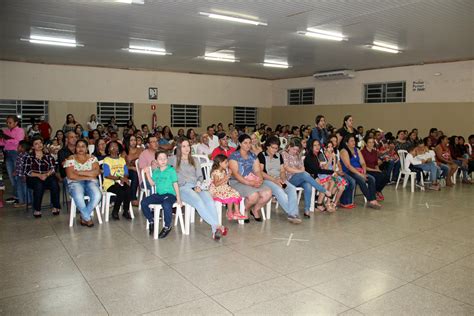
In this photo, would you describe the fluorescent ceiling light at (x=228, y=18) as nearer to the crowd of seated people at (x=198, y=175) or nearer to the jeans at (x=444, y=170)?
the crowd of seated people at (x=198, y=175)

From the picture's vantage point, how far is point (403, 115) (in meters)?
12.4

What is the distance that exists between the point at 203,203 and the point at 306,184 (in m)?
1.75

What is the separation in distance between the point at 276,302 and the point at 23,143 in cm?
446

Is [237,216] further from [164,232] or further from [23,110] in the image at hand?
[23,110]

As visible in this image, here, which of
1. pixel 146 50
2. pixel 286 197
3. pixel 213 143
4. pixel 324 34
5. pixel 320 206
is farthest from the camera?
pixel 146 50

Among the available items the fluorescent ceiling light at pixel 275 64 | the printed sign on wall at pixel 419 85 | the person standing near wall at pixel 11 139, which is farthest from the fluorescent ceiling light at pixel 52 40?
the printed sign on wall at pixel 419 85

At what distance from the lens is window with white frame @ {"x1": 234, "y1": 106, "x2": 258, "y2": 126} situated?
1592 centimetres

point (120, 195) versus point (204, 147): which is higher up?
point (204, 147)

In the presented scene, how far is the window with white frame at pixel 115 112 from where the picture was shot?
12.8 meters

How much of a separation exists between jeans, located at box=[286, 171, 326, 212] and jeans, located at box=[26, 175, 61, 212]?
130 inches

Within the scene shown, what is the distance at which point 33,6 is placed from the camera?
19.9ft

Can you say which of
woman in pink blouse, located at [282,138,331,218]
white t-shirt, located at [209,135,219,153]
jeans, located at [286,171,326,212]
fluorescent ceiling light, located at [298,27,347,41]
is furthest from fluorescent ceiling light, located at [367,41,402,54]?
jeans, located at [286,171,326,212]

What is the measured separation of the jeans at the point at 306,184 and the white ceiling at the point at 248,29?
259 cm

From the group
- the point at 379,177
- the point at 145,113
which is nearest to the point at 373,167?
the point at 379,177
